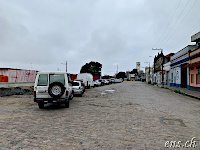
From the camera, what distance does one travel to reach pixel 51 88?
360 inches

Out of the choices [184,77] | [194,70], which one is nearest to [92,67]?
[184,77]

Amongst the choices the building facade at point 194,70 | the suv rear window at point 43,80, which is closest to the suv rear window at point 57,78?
the suv rear window at point 43,80

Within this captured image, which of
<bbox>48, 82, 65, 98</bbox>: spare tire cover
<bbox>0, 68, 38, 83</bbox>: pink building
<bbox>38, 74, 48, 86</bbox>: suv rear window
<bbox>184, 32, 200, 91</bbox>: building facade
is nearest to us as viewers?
<bbox>48, 82, 65, 98</bbox>: spare tire cover

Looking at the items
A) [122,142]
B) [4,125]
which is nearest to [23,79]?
[4,125]

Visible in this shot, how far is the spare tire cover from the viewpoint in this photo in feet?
29.9

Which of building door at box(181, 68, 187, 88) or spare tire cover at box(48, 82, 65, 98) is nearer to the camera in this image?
spare tire cover at box(48, 82, 65, 98)

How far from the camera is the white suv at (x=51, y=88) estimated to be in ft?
30.1

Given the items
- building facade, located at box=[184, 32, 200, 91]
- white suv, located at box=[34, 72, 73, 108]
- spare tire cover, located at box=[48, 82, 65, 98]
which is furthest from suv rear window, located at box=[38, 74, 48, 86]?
building facade, located at box=[184, 32, 200, 91]

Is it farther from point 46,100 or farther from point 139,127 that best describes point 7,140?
point 46,100

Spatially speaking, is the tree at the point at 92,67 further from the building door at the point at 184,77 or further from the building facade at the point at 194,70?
the building facade at the point at 194,70

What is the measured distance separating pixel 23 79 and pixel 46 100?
55.1 ft

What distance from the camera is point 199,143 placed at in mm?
4516

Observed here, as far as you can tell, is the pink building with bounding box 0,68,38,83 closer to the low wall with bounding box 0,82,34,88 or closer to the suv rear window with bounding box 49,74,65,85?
the low wall with bounding box 0,82,34,88

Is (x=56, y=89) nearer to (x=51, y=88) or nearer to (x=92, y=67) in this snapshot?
(x=51, y=88)
